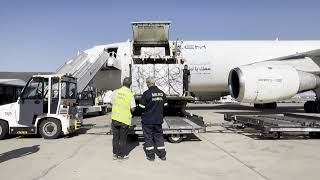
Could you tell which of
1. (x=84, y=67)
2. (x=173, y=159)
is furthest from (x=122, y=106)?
(x=84, y=67)

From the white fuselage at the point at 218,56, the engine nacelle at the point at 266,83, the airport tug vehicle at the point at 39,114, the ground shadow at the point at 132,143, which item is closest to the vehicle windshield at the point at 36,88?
the airport tug vehicle at the point at 39,114

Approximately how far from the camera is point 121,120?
736cm

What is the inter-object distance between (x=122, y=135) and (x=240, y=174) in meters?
2.58

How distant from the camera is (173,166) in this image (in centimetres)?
645

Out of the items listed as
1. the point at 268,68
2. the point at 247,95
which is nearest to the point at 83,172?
the point at 247,95

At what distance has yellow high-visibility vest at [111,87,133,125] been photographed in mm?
7387

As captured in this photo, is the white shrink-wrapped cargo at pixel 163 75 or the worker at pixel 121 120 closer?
the worker at pixel 121 120

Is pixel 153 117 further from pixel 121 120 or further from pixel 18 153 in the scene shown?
pixel 18 153

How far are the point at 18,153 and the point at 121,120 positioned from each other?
7.77 feet

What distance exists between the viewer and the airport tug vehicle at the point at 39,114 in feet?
33.0

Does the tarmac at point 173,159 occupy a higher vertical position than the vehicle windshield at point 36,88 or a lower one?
lower

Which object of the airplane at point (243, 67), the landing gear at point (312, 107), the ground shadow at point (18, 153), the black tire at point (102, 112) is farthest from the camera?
the black tire at point (102, 112)

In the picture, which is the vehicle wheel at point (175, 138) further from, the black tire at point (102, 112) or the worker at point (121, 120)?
the black tire at point (102, 112)

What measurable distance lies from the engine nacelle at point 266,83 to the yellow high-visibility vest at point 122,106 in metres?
7.41
